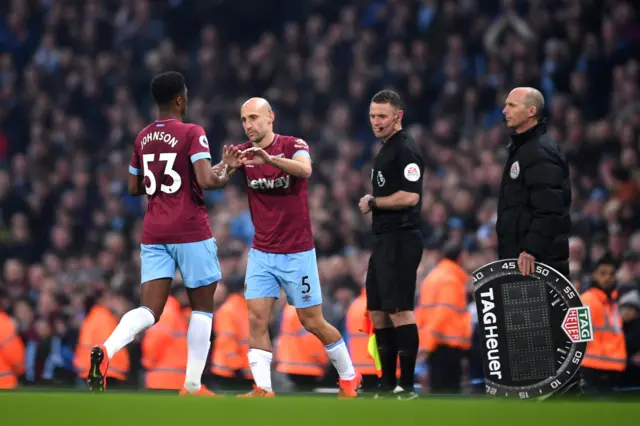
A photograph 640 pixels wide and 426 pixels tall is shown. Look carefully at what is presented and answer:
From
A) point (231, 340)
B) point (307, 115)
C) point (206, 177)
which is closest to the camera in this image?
point (206, 177)

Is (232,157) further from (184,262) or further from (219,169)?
(184,262)

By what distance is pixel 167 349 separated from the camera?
43.2 ft

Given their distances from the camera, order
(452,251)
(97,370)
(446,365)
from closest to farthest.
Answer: (97,370) < (452,251) < (446,365)

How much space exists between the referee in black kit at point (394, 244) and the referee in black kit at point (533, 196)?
65cm

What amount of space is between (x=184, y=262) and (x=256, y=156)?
0.91 metres

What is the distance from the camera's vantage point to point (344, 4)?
20.7 m

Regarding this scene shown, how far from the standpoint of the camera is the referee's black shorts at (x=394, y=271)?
8453 mm

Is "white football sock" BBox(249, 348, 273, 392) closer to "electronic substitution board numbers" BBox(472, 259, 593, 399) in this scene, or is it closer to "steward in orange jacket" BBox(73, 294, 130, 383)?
"electronic substitution board numbers" BBox(472, 259, 593, 399)

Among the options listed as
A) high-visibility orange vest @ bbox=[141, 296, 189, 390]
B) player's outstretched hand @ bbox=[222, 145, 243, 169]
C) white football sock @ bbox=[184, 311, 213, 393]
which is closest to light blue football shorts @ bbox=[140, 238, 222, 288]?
white football sock @ bbox=[184, 311, 213, 393]

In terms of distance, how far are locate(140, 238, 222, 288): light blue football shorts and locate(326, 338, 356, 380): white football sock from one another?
1.05 metres

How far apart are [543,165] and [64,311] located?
9.34 meters

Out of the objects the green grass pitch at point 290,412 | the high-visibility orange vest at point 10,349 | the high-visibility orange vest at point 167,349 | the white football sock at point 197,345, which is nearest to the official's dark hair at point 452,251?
the high-visibility orange vest at point 167,349

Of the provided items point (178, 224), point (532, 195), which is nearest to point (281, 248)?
point (178, 224)

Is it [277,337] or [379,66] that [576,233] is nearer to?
[277,337]
